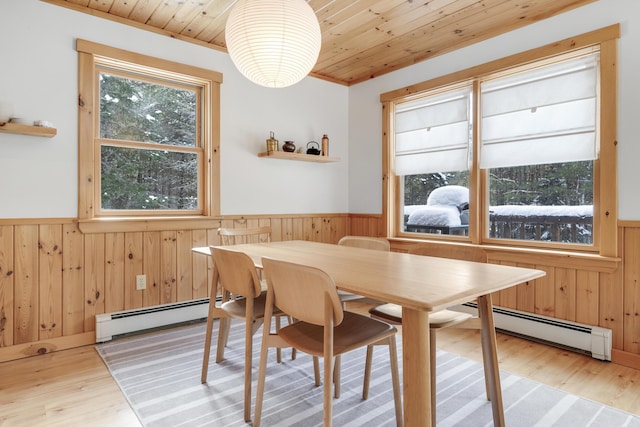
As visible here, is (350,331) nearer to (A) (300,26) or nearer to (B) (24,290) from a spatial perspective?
(A) (300,26)

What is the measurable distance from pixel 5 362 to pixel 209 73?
2.57m

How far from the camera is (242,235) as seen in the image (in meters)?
3.20

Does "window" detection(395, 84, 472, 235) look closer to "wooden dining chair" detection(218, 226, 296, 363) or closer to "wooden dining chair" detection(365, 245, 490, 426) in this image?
"wooden dining chair" detection(365, 245, 490, 426)

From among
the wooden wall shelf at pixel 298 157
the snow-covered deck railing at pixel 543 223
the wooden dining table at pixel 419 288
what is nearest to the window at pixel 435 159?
the snow-covered deck railing at pixel 543 223

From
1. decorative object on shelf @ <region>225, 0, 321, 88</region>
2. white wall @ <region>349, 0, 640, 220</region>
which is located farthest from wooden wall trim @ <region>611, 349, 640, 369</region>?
decorative object on shelf @ <region>225, 0, 321, 88</region>

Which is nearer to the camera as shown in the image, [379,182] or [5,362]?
[5,362]

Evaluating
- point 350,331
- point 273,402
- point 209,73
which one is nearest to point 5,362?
point 273,402

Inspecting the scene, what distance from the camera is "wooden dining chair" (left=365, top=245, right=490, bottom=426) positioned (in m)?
1.70

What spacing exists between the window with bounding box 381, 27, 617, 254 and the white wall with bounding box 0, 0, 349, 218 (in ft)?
Result: 2.57

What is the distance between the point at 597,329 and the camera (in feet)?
8.35

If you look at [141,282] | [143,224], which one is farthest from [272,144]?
[141,282]

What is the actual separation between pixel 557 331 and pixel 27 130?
3.83 metres

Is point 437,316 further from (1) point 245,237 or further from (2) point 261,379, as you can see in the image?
(1) point 245,237

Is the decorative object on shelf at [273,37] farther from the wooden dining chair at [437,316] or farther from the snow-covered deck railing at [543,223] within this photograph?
the snow-covered deck railing at [543,223]
